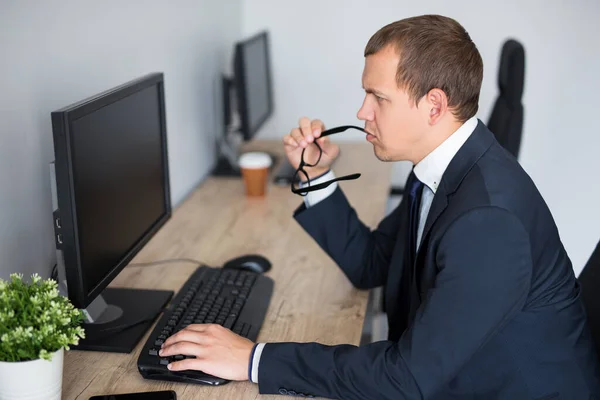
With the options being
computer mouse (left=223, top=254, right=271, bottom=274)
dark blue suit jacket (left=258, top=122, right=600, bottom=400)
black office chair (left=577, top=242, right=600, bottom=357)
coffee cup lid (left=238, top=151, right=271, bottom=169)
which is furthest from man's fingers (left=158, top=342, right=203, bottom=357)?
coffee cup lid (left=238, top=151, right=271, bottom=169)

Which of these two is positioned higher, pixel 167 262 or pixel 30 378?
pixel 30 378

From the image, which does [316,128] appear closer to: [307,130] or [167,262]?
[307,130]

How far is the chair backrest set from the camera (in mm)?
2070

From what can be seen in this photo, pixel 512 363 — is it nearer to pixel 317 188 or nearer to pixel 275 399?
pixel 275 399

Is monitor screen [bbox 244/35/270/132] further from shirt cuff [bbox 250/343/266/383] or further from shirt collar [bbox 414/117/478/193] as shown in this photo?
shirt cuff [bbox 250/343/266/383]

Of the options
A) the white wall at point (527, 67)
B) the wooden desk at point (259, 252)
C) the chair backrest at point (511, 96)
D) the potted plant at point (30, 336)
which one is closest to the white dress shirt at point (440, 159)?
the wooden desk at point (259, 252)

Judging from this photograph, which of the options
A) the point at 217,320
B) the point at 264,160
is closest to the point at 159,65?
the point at 264,160

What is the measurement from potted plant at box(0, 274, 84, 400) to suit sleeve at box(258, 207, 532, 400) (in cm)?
41

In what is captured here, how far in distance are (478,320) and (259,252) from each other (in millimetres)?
786

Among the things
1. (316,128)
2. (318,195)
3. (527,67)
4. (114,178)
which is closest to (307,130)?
(316,128)

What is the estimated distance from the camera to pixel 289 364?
113 centimetres

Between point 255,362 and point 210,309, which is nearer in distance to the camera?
point 255,362

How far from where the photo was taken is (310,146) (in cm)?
162

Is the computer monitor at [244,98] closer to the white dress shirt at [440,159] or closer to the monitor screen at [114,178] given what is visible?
the monitor screen at [114,178]
